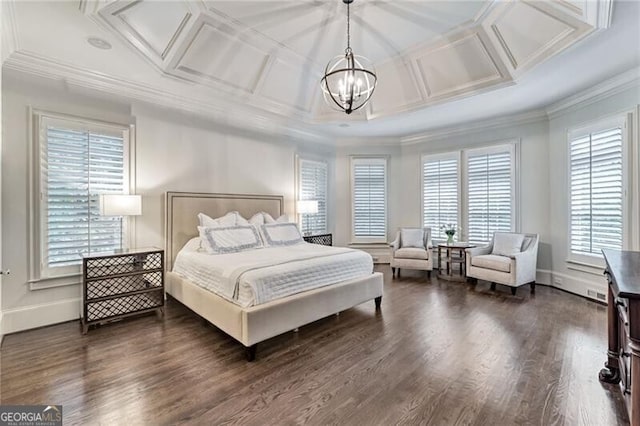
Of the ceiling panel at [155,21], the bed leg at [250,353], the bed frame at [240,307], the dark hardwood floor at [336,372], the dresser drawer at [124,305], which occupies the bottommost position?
the dark hardwood floor at [336,372]

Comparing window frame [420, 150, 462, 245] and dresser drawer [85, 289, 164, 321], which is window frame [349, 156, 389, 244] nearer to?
window frame [420, 150, 462, 245]

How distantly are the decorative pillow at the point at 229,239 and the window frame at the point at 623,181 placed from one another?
181 inches

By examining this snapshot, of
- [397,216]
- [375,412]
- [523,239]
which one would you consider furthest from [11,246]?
[523,239]

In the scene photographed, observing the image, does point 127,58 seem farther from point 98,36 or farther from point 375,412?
point 375,412

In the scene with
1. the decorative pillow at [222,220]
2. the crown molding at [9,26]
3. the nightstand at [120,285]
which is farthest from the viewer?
the decorative pillow at [222,220]

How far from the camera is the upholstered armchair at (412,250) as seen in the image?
5.25 m

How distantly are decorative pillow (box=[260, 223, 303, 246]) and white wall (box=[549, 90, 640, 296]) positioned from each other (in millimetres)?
4056

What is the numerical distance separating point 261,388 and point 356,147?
17.8ft

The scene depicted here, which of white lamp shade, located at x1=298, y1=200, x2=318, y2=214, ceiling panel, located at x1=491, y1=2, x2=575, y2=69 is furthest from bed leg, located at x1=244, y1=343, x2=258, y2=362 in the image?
ceiling panel, located at x1=491, y1=2, x2=575, y2=69

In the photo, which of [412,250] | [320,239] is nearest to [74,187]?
[320,239]

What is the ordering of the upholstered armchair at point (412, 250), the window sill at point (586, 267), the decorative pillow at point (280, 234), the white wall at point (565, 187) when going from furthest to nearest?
the upholstered armchair at point (412, 250)
the decorative pillow at point (280, 234)
the window sill at point (586, 267)
the white wall at point (565, 187)

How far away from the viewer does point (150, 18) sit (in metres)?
2.77

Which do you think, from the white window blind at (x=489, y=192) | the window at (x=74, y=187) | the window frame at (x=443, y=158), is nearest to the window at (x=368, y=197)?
the window frame at (x=443, y=158)

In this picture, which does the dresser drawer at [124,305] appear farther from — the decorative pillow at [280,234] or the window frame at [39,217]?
the decorative pillow at [280,234]
